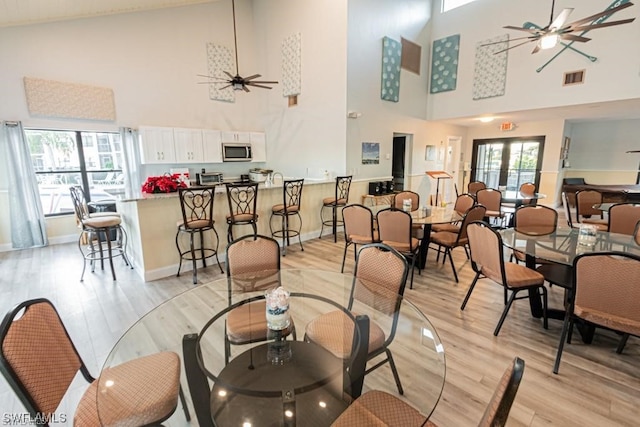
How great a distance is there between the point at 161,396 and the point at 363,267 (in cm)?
137

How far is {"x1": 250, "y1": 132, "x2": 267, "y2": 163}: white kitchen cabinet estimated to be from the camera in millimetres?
7098

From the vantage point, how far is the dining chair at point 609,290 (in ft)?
5.61

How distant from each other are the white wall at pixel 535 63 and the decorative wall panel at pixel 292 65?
357 cm

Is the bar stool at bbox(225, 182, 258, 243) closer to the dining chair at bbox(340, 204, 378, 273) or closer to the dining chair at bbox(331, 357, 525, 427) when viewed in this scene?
the dining chair at bbox(340, 204, 378, 273)

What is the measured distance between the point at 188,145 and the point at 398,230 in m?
4.95

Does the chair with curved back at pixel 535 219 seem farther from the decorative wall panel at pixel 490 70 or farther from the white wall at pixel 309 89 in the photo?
the decorative wall panel at pixel 490 70

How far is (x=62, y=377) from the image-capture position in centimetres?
122

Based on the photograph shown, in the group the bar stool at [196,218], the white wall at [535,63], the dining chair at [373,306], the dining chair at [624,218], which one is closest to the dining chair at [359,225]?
the dining chair at [373,306]

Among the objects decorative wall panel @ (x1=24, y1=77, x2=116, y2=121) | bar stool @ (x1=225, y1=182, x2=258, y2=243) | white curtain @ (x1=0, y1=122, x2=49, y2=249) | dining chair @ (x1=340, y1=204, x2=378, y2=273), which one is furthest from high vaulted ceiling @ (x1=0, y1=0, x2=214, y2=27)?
dining chair @ (x1=340, y1=204, x2=378, y2=273)

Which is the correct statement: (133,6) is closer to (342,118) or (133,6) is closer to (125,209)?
(125,209)

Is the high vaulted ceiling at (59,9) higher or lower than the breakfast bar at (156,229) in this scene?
higher

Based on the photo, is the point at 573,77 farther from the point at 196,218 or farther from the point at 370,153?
the point at 196,218

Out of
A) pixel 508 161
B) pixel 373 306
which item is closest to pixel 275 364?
pixel 373 306

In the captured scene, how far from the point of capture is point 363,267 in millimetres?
2094
